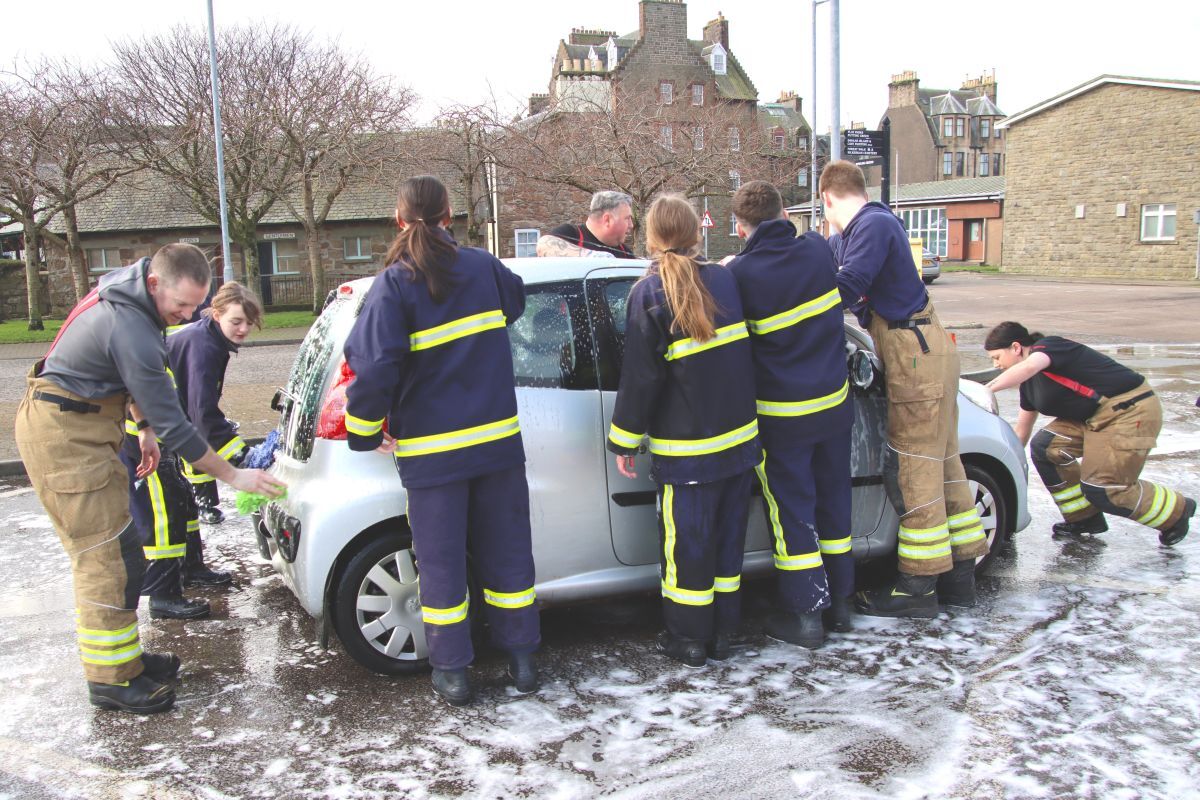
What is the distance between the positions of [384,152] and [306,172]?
2.18 m

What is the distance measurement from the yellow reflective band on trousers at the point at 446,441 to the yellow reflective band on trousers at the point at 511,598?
24.9 inches

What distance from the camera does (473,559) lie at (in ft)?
13.0

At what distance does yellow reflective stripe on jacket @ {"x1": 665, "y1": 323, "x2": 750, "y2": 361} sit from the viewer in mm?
3910

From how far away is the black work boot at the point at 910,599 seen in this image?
4633mm

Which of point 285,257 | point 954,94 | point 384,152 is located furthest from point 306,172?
point 954,94

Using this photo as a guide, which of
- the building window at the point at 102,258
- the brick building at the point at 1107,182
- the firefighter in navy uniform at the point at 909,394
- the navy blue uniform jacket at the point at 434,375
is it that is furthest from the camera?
the brick building at the point at 1107,182

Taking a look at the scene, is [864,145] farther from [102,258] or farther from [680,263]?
[102,258]

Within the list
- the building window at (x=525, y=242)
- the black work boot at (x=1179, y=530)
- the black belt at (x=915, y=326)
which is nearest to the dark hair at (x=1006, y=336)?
the black belt at (x=915, y=326)

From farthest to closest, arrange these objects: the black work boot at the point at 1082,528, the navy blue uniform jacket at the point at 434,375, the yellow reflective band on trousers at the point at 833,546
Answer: the black work boot at the point at 1082,528 → the yellow reflective band on trousers at the point at 833,546 → the navy blue uniform jacket at the point at 434,375

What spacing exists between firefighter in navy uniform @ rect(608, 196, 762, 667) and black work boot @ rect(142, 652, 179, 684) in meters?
2.01

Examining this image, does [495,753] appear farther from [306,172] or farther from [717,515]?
[306,172]

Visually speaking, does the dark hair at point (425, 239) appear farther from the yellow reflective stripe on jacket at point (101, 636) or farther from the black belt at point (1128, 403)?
the black belt at point (1128, 403)

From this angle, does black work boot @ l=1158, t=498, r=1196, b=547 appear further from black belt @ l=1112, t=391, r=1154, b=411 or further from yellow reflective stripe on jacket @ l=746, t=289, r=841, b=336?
yellow reflective stripe on jacket @ l=746, t=289, r=841, b=336

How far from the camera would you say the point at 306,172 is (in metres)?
26.0
